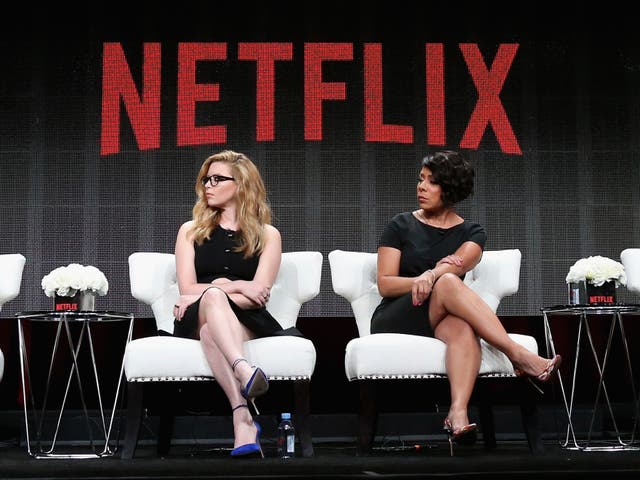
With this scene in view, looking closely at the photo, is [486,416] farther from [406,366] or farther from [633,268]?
[633,268]

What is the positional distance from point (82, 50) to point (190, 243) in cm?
227

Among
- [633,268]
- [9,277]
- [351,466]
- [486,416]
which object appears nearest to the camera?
[351,466]

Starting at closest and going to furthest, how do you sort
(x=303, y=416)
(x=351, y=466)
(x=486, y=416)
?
(x=351, y=466), (x=303, y=416), (x=486, y=416)

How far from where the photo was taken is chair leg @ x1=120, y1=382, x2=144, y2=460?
11.5 ft

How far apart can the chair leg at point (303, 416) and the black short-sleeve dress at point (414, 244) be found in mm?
422

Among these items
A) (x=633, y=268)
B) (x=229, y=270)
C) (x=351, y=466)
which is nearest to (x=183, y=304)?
(x=229, y=270)

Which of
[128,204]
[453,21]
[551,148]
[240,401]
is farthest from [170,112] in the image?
[240,401]

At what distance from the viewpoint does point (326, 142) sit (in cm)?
564

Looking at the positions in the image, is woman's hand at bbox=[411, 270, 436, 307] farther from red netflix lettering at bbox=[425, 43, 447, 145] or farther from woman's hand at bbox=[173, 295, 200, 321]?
red netflix lettering at bbox=[425, 43, 447, 145]

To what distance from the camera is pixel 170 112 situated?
561 cm

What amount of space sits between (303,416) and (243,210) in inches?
36.4

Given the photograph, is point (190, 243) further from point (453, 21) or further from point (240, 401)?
point (453, 21)

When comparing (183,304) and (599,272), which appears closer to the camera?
(183,304)

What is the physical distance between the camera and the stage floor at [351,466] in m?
2.52
